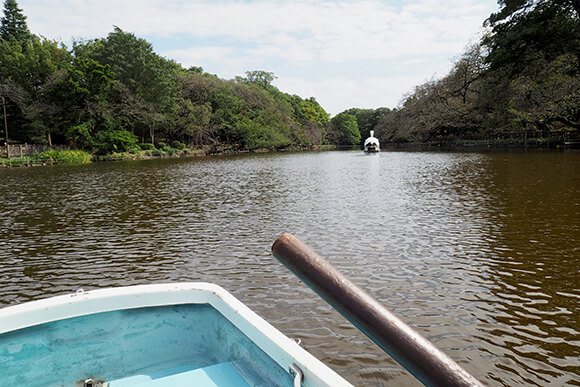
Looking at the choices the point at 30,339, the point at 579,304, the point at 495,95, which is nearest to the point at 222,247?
the point at 30,339

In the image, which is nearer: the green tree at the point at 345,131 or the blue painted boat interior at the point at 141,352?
the blue painted boat interior at the point at 141,352

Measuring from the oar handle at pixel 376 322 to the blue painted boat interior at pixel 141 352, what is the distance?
2.01ft

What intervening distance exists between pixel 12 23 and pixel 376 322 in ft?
228

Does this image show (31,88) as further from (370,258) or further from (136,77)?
(370,258)

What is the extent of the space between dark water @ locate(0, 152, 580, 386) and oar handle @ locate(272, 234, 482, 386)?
1.87m

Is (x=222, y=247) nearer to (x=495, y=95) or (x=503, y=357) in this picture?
(x=503, y=357)

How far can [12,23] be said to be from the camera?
53.1 m

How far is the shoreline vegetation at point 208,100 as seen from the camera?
27.3 m

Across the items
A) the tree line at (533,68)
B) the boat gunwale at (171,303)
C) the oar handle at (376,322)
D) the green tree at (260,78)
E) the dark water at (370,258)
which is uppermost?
the green tree at (260,78)

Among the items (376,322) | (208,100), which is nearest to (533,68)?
(376,322)

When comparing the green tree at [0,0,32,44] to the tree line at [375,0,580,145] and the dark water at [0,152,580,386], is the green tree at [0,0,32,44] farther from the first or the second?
the tree line at [375,0,580,145]

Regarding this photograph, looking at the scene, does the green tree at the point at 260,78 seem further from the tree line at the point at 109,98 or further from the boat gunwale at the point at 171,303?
the boat gunwale at the point at 171,303

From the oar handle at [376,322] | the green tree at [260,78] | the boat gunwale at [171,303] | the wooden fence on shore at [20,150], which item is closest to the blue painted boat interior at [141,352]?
the boat gunwale at [171,303]

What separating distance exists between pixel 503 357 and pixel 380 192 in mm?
10432
